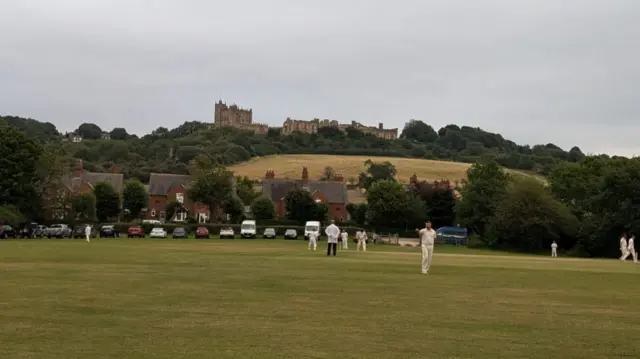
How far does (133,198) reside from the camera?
4727 inches

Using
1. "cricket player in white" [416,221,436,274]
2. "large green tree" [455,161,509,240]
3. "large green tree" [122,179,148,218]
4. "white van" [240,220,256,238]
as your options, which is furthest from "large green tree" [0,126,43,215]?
"cricket player in white" [416,221,436,274]

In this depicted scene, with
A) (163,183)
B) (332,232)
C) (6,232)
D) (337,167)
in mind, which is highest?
(337,167)

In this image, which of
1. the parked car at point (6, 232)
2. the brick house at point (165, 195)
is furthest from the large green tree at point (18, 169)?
the brick house at point (165, 195)

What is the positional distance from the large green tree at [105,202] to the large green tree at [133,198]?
18.7 ft

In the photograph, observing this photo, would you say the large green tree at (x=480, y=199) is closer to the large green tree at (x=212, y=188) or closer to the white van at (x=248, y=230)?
the white van at (x=248, y=230)

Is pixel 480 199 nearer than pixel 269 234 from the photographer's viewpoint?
No

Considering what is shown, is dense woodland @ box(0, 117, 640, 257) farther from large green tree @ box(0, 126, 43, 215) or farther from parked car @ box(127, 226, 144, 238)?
parked car @ box(127, 226, 144, 238)

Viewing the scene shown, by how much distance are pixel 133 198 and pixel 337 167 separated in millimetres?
67994

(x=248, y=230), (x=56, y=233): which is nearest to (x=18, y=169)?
(x=56, y=233)

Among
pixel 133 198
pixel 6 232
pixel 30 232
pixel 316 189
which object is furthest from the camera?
pixel 316 189

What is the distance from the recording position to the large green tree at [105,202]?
11244cm

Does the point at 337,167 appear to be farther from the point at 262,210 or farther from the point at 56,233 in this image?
the point at 56,233

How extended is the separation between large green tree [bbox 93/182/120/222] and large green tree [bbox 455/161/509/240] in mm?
52150

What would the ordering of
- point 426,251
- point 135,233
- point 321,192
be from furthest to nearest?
point 321,192, point 135,233, point 426,251
